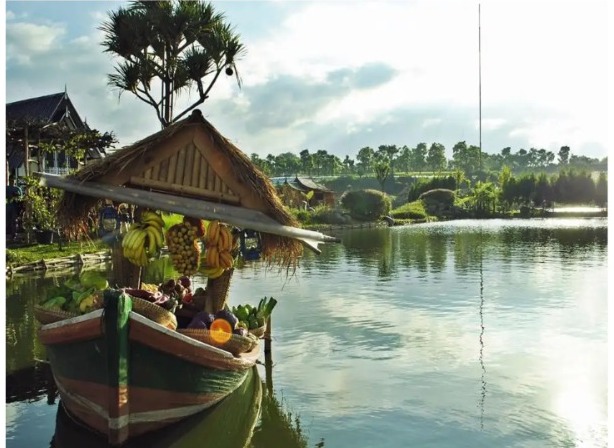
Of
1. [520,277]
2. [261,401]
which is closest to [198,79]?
[520,277]

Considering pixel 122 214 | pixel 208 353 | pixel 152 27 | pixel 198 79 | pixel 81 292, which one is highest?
pixel 152 27

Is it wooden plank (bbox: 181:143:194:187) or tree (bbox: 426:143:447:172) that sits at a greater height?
tree (bbox: 426:143:447:172)

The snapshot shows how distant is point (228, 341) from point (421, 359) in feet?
14.6

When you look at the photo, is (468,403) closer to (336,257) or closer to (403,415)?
(403,415)

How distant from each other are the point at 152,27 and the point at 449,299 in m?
11.5

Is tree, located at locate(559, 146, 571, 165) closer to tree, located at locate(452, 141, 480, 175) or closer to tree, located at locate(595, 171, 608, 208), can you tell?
tree, located at locate(452, 141, 480, 175)

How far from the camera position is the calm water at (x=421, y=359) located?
821 cm

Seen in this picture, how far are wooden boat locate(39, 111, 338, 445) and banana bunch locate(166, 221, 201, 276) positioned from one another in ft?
1.34

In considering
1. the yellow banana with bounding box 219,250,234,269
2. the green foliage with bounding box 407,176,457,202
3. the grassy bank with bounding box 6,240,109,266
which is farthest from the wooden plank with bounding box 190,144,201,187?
the green foliage with bounding box 407,176,457,202

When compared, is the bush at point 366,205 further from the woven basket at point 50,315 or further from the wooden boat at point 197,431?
the woven basket at point 50,315

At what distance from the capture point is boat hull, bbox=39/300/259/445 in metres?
6.89

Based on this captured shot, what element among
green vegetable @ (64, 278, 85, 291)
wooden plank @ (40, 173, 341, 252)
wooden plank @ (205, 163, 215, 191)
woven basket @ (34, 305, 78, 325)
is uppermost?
wooden plank @ (205, 163, 215, 191)

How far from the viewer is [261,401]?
937 cm

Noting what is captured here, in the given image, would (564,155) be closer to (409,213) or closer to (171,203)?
(409,213)
